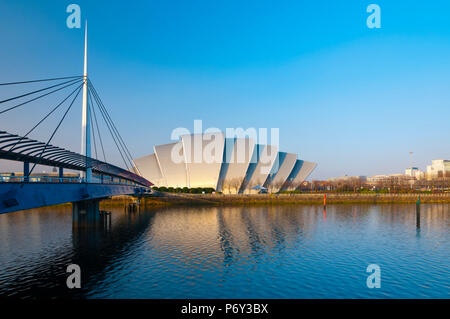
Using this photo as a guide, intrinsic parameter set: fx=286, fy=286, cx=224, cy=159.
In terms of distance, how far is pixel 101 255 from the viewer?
2030 centimetres

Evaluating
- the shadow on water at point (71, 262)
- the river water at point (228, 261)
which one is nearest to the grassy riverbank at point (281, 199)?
the river water at point (228, 261)

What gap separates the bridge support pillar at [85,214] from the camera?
31109 millimetres

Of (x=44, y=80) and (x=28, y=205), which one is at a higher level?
(x=44, y=80)

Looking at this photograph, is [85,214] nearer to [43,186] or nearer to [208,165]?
[43,186]

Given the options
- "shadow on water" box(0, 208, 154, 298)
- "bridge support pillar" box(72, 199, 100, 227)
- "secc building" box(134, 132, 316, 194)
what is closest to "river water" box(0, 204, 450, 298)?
"shadow on water" box(0, 208, 154, 298)

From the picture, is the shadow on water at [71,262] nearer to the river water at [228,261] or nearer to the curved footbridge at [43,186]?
the river water at [228,261]

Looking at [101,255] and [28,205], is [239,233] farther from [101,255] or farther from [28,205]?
[28,205]

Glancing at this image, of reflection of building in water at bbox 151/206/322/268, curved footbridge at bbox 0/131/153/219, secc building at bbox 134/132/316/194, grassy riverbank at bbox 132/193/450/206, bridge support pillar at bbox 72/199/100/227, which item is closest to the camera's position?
curved footbridge at bbox 0/131/153/219

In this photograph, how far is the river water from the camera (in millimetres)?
13719

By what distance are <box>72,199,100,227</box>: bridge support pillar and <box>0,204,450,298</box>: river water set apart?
3.26 ft

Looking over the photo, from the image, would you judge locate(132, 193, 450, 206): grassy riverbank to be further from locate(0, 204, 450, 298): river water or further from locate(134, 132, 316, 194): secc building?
locate(0, 204, 450, 298): river water

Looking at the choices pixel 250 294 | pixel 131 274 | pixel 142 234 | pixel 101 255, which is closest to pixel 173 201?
pixel 142 234
